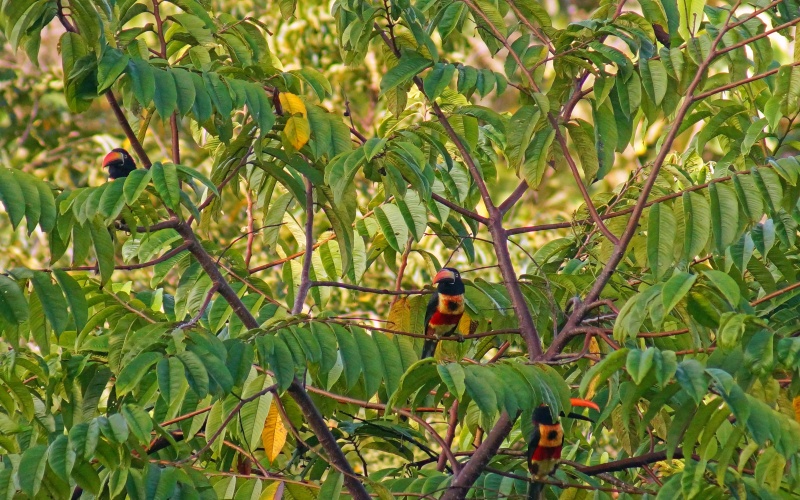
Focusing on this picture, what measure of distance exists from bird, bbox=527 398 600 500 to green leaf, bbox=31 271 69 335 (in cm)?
120

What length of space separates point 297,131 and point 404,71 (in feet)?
1.20

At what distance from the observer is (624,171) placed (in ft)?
33.6

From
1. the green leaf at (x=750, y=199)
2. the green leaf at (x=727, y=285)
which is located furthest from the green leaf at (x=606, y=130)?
the green leaf at (x=727, y=285)

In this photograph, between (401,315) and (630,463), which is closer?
(630,463)

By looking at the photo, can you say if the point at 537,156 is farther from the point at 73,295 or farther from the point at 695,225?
the point at 73,295

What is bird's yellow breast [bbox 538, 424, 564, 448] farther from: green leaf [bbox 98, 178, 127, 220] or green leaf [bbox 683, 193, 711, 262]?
green leaf [bbox 98, 178, 127, 220]

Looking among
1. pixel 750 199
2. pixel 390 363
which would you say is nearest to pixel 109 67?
pixel 390 363

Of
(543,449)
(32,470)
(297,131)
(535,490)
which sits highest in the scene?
(297,131)

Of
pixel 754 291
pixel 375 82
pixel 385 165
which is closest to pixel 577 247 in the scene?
pixel 754 291

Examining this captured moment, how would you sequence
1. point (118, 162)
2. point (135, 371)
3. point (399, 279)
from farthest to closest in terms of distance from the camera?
point (118, 162) < point (399, 279) < point (135, 371)

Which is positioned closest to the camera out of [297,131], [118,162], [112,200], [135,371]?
[135,371]

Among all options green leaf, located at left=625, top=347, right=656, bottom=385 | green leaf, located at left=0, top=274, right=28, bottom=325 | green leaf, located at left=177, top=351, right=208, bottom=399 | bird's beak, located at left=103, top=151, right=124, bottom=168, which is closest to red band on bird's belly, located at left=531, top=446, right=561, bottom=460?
green leaf, located at left=625, top=347, right=656, bottom=385

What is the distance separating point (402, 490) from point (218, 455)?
0.53 meters

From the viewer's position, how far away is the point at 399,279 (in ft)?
10.5
